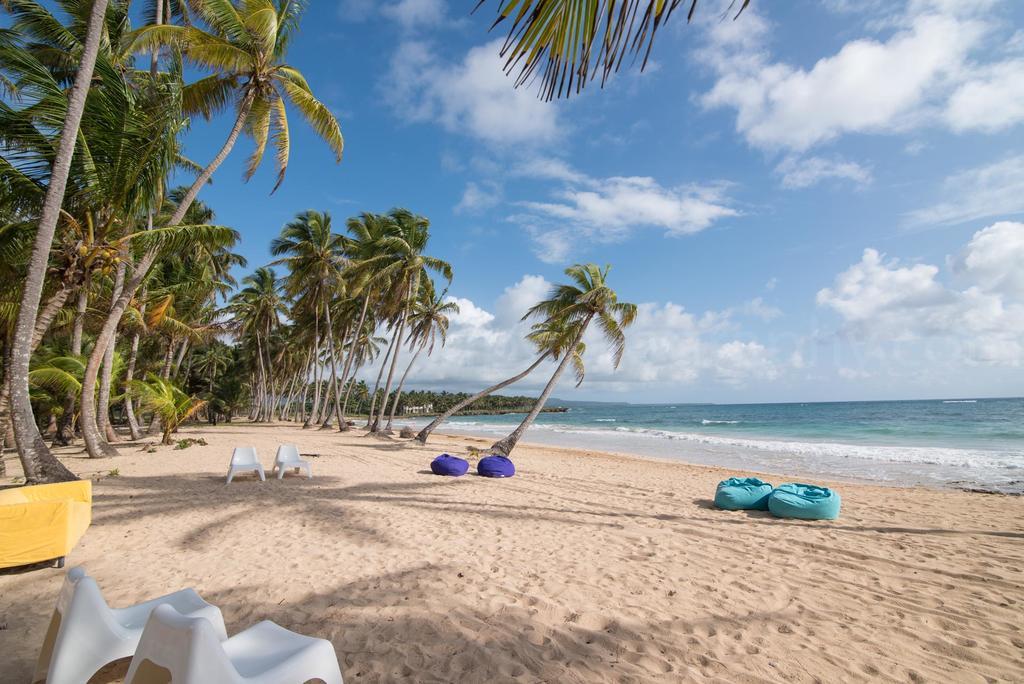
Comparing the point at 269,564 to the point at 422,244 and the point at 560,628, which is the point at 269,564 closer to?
the point at 560,628

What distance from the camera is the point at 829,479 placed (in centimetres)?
1280

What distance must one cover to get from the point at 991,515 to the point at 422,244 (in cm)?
1888

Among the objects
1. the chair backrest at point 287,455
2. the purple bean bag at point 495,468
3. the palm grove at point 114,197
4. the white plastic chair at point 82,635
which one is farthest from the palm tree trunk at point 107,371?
the white plastic chair at point 82,635

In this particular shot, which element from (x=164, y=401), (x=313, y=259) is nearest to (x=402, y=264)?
(x=313, y=259)

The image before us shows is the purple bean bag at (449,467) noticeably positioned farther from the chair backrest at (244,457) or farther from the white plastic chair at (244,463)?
the chair backrest at (244,457)

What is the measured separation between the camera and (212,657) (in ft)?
5.83

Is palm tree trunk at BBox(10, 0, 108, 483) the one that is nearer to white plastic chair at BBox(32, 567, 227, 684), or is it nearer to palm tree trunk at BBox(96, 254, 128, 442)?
palm tree trunk at BBox(96, 254, 128, 442)

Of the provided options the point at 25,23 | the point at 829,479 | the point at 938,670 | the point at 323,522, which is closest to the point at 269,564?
the point at 323,522

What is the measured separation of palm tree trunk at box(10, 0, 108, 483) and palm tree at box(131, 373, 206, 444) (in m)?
6.65

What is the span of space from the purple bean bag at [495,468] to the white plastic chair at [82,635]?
24.3 feet

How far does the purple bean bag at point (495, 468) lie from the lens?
31.7 feet

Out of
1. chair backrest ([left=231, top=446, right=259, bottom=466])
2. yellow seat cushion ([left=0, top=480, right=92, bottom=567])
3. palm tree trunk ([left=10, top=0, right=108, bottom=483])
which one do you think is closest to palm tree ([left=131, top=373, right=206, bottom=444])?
chair backrest ([left=231, top=446, right=259, bottom=466])

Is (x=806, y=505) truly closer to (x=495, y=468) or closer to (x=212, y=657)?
(x=495, y=468)

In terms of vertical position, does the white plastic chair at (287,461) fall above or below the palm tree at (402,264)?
below
